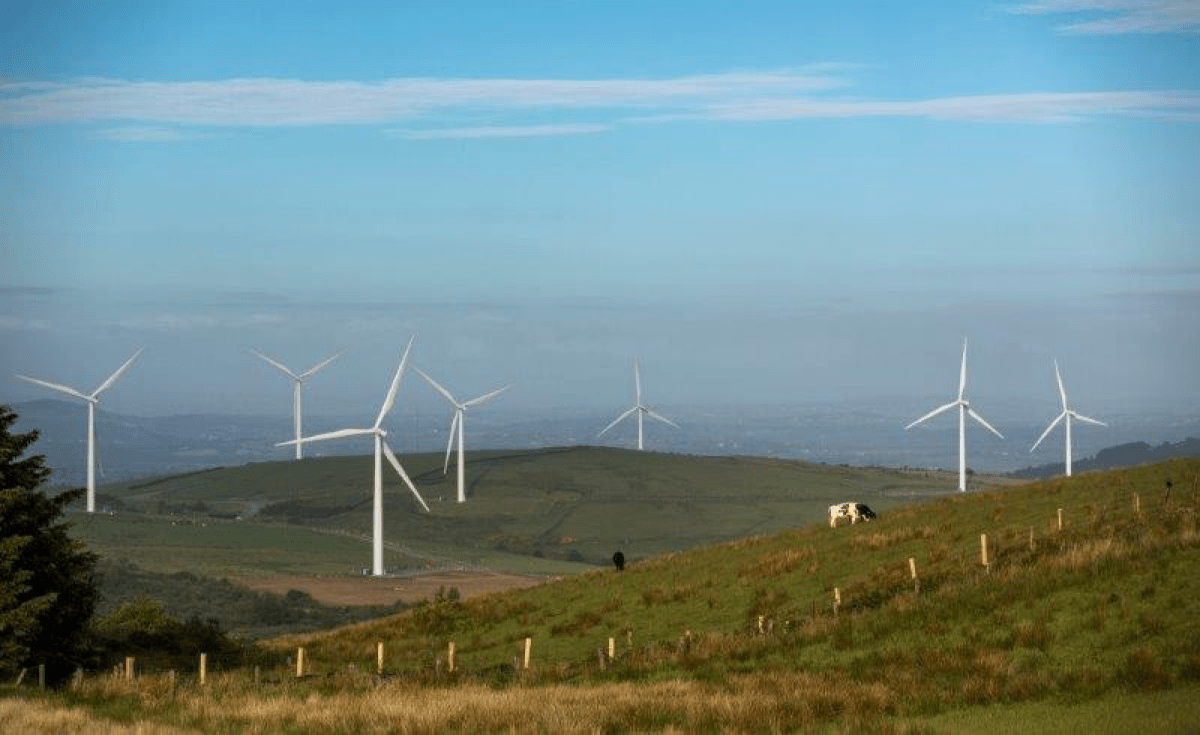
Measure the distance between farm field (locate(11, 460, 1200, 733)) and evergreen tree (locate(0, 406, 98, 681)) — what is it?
18.4 ft

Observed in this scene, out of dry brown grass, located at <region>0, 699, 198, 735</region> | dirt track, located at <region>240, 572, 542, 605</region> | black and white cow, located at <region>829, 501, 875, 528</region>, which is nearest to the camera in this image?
dry brown grass, located at <region>0, 699, 198, 735</region>

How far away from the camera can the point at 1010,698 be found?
91.9 ft

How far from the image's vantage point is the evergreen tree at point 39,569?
43125 millimetres

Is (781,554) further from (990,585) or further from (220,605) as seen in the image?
(220,605)

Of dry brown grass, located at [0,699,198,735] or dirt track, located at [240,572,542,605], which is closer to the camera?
dry brown grass, located at [0,699,198,735]

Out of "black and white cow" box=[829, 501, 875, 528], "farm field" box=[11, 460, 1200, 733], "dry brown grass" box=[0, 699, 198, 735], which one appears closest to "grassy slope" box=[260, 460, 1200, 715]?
"farm field" box=[11, 460, 1200, 733]

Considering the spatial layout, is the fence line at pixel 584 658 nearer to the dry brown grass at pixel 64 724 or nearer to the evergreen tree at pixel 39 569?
the evergreen tree at pixel 39 569

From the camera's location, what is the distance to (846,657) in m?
33.4

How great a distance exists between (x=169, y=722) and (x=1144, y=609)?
17.8 metres

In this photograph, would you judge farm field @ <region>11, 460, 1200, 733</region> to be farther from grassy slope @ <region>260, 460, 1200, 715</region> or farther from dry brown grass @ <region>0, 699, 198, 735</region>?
dry brown grass @ <region>0, 699, 198, 735</region>

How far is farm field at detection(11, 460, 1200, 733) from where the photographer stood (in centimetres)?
2730

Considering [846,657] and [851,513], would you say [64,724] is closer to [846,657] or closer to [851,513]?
[846,657]

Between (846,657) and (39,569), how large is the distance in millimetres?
23445

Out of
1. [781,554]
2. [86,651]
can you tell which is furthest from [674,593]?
[86,651]
